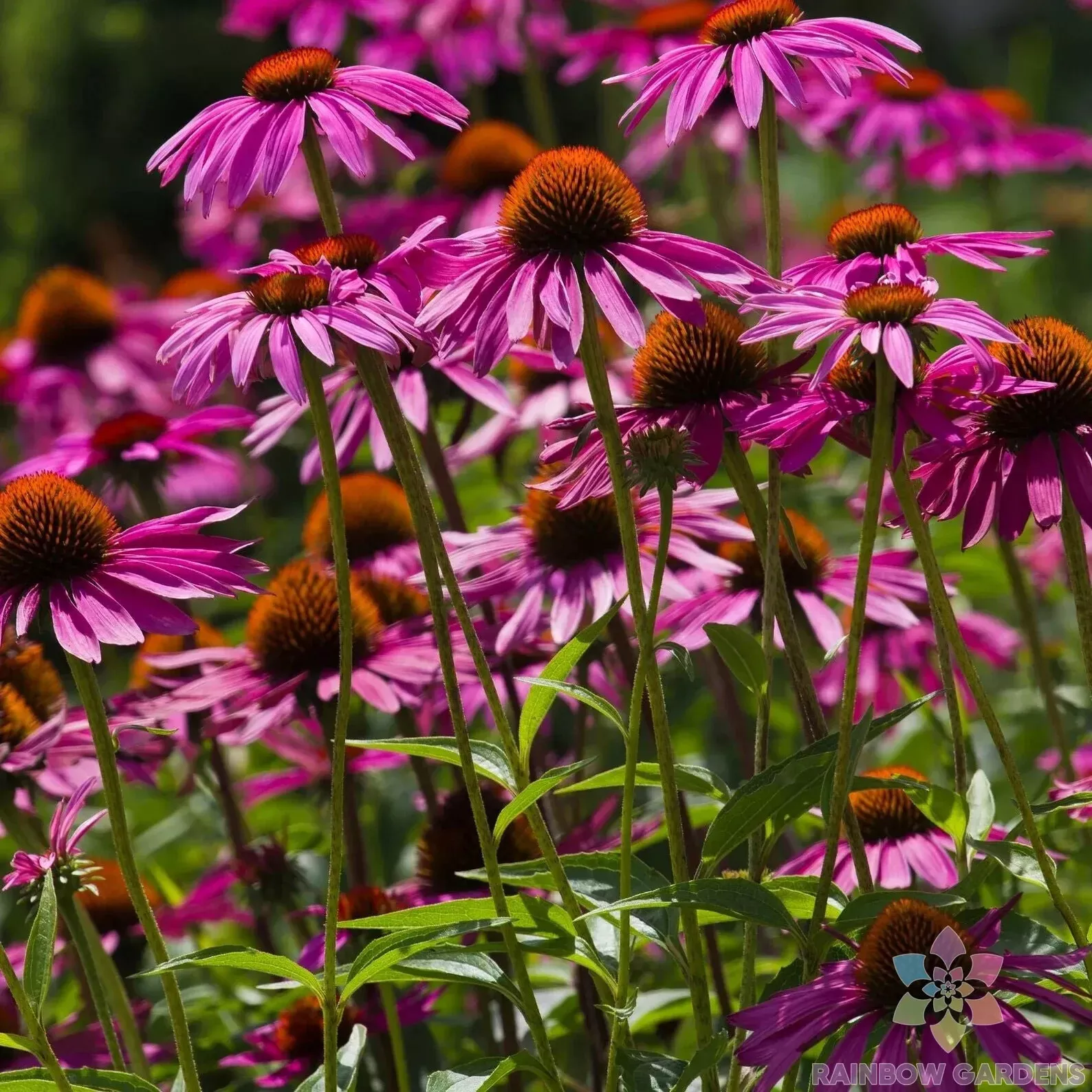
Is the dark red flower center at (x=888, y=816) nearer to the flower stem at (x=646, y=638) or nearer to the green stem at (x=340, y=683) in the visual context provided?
the flower stem at (x=646, y=638)

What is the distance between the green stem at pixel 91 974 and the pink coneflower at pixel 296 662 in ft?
0.71

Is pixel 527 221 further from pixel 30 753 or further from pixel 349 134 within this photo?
pixel 30 753

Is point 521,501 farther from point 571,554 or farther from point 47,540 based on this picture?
point 47,540

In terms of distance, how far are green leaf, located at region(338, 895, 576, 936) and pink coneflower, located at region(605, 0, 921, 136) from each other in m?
0.48

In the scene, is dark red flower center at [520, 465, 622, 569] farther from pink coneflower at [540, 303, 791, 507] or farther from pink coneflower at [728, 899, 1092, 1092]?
pink coneflower at [728, 899, 1092, 1092]

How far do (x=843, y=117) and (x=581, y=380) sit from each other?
3.10ft

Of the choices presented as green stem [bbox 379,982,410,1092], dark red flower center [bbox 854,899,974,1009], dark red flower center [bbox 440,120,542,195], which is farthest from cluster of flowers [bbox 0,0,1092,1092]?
dark red flower center [bbox 440,120,542,195]

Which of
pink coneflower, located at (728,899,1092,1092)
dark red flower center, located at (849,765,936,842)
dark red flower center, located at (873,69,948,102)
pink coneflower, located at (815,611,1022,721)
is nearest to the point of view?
pink coneflower, located at (728,899,1092,1092)

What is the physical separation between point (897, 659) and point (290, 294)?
0.98 meters

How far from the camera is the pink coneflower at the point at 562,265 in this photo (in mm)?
864

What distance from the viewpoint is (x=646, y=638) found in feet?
2.72

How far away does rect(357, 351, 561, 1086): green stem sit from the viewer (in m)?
0.86


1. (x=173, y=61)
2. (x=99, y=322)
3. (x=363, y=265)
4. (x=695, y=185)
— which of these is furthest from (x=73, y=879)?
(x=173, y=61)

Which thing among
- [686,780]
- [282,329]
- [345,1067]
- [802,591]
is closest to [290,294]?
[282,329]
